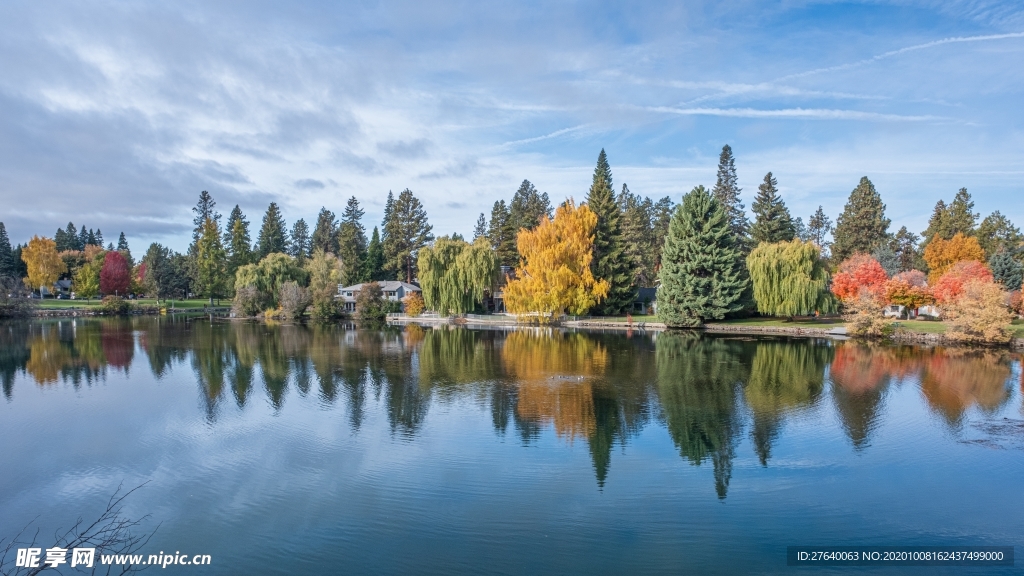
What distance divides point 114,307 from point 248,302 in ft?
56.9

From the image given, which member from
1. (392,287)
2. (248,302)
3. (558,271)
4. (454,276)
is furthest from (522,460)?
(392,287)

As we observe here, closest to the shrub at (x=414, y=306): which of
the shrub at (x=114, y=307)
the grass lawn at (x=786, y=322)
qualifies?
the grass lawn at (x=786, y=322)

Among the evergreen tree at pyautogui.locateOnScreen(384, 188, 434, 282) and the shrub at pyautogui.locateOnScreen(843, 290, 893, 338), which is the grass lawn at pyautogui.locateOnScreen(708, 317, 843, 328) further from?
the evergreen tree at pyautogui.locateOnScreen(384, 188, 434, 282)

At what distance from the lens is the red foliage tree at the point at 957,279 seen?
32.5 meters

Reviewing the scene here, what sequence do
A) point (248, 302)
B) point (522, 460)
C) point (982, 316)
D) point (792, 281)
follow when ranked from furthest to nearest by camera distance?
point (248, 302) < point (792, 281) < point (982, 316) < point (522, 460)

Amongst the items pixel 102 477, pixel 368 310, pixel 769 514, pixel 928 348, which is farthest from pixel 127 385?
pixel 928 348

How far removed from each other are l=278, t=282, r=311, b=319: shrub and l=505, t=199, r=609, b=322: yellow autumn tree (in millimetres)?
20029

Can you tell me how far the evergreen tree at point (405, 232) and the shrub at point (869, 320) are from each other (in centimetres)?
4253

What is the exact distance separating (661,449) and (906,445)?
17.8 feet

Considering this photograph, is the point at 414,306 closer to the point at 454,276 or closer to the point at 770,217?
the point at 454,276

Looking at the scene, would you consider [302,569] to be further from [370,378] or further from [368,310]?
[368,310]

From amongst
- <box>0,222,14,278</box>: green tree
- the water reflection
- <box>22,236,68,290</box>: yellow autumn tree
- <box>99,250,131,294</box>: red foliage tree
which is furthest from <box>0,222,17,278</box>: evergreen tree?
the water reflection

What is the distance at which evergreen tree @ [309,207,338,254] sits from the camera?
251ft

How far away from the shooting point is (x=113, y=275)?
62.7 meters
